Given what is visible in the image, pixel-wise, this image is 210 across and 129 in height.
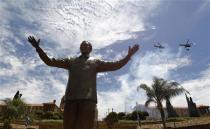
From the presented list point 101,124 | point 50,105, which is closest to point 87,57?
point 101,124

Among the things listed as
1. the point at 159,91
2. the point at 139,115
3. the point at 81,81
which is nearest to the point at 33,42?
the point at 81,81

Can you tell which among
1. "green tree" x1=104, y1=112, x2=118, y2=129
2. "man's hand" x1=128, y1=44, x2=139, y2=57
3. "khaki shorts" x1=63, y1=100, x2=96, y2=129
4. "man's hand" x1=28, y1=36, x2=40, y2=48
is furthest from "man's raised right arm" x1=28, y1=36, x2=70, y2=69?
"green tree" x1=104, y1=112, x2=118, y2=129

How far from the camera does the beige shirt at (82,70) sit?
3.94 m

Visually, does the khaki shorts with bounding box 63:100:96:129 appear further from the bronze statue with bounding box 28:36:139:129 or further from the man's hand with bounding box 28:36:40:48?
the man's hand with bounding box 28:36:40:48

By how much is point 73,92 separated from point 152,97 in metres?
30.7

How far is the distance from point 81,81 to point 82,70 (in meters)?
0.20

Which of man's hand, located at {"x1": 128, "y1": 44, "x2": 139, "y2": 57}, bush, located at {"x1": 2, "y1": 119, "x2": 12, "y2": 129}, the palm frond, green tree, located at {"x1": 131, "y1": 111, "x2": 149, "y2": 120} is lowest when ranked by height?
man's hand, located at {"x1": 128, "y1": 44, "x2": 139, "y2": 57}

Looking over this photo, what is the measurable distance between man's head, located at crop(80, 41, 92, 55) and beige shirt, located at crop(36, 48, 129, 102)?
0.11 metres

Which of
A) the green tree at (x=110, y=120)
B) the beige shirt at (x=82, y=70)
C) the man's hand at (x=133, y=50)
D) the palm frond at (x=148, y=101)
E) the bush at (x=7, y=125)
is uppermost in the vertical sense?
the palm frond at (x=148, y=101)

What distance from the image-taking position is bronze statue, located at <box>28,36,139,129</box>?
12.5 feet

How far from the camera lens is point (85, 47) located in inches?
174

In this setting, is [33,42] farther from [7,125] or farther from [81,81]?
[7,125]

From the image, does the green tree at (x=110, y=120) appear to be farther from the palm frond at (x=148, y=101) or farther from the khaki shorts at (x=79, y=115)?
the khaki shorts at (x=79, y=115)

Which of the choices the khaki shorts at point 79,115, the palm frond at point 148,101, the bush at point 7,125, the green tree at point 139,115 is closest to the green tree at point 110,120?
the palm frond at point 148,101
